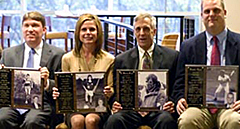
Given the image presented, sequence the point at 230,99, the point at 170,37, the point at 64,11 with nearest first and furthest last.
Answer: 1. the point at 230,99
2. the point at 170,37
3. the point at 64,11

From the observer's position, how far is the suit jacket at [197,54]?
3100 millimetres

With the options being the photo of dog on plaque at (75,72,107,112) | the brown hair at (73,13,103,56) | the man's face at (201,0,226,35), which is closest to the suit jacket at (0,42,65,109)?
the brown hair at (73,13,103,56)

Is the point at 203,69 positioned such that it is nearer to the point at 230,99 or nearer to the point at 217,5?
the point at 230,99

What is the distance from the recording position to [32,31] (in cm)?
333

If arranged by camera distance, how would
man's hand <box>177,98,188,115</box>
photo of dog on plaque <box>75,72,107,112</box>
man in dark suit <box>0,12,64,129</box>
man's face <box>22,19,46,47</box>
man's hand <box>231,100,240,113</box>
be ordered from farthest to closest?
man's face <box>22,19,46,47</box> < man in dark suit <box>0,12,64,129</box> < photo of dog on plaque <box>75,72,107,112</box> < man's hand <box>177,98,188,115</box> < man's hand <box>231,100,240,113</box>

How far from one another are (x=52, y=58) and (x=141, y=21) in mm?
763

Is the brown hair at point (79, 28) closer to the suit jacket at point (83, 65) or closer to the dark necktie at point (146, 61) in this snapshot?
the suit jacket at point (83, 65)

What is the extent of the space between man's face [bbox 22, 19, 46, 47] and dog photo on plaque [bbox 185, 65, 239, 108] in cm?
122

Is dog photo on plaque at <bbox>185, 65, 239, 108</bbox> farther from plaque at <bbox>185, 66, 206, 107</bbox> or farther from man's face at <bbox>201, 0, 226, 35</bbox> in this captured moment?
man's face at <bbox>201, 0, 226, 35</bbox>

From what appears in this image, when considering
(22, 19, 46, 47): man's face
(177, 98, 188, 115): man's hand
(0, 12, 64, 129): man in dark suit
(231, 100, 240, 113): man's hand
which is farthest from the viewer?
(22, 19, 46, 47): man's face

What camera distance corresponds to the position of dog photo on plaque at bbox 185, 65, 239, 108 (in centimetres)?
295

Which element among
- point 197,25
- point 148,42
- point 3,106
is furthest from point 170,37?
point 3,106

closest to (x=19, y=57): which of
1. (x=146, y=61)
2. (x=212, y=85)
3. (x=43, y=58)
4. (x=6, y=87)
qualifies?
(x=43, y=58)

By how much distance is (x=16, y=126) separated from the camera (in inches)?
124
